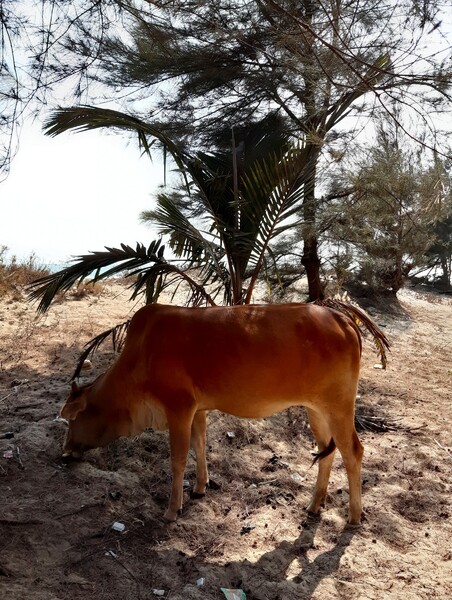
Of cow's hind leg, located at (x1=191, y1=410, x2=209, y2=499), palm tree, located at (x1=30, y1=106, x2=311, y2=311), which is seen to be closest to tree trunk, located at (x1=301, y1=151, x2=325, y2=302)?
palm tree, located at (x1=30, y1=106, x2=311, y2=311)

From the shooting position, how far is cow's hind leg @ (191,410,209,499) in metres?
4.38

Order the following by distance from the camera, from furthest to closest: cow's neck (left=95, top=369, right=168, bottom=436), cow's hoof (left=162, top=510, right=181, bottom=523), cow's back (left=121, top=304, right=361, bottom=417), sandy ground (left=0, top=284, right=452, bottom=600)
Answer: cow's neck (left=95, top=369, right=168, bottom=436) < cow's hoof (left=162, top=510, right=181, bottom=523) < cow's back (left=121, top=304, right=361, bottom=417) < sandy ground (left=0, top=284, right=452, bottom=600)

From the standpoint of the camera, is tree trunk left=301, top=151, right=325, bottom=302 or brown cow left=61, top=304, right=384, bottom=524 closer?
brown cow left=61, top=304, right=384, bottom=524

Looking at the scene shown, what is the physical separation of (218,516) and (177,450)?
0.65 m

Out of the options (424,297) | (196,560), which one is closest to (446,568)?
(196,560)

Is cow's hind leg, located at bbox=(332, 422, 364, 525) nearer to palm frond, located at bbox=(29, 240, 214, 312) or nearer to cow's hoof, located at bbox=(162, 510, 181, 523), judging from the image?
cow's hoof, located at bbox=(162, 510, 181, 523)

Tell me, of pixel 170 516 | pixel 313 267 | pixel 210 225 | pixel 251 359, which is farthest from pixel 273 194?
pixel 313 267

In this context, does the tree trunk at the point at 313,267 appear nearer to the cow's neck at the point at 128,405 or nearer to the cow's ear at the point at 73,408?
the cow's neck at the point at 128,405

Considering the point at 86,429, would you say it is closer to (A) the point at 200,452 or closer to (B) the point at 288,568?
(A) the point at 200,452

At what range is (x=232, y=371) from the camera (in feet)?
12.5

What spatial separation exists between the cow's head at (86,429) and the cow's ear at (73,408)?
1cm

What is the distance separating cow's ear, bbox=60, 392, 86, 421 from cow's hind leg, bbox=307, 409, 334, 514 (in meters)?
1.62

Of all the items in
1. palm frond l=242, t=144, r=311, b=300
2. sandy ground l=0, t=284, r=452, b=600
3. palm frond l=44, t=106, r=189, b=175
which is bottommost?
sandy ground l=0, t=284, r=452, b=600

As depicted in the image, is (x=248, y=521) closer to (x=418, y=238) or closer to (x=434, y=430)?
(x=434, y=430)
